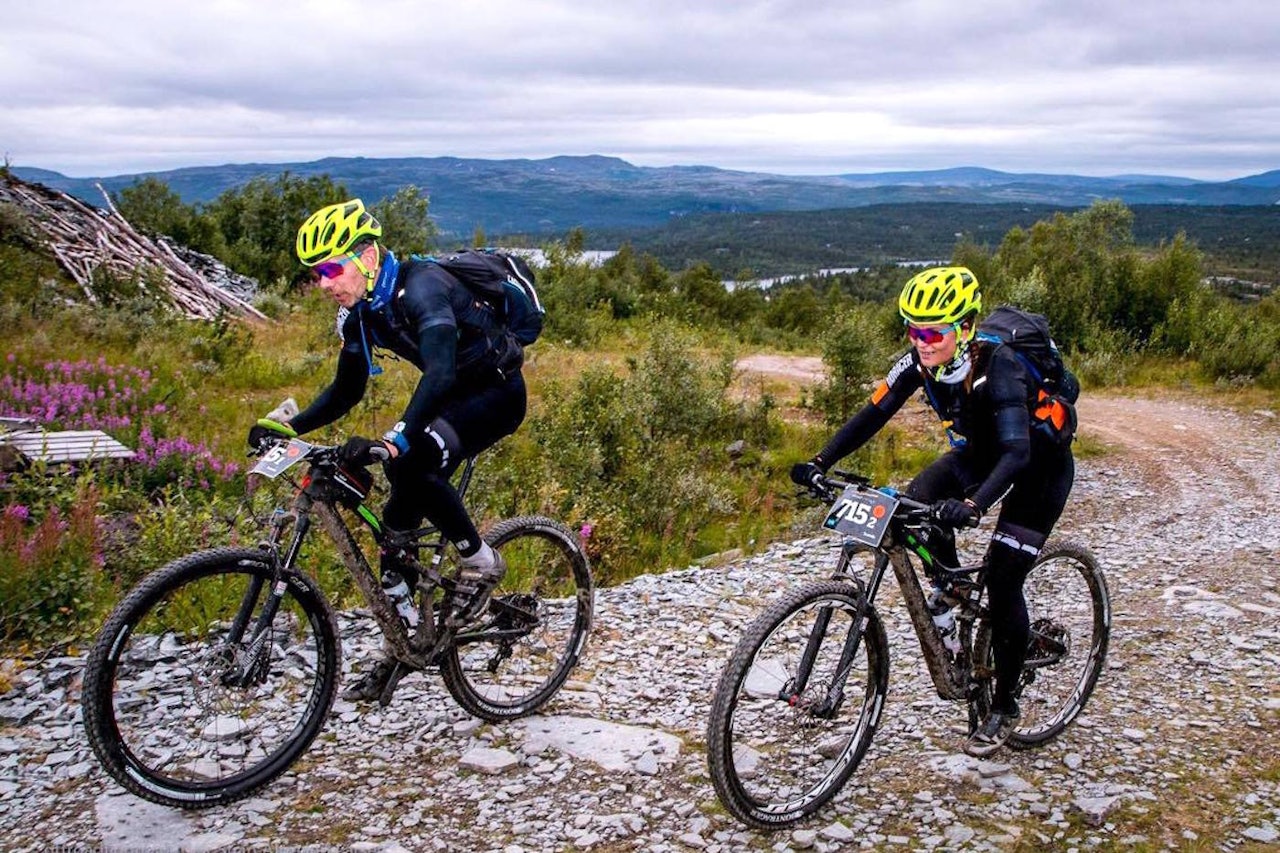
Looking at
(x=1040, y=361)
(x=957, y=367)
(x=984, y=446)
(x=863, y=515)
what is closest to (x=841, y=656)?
(x=863, y=515)

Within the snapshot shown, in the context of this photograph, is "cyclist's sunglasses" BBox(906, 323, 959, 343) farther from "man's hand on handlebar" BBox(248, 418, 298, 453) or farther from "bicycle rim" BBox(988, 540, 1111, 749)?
"man's hand on handlebar" BBox(248, 418, 298, 453)

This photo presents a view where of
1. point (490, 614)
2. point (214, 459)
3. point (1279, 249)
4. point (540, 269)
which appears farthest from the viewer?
point (1279, 249)

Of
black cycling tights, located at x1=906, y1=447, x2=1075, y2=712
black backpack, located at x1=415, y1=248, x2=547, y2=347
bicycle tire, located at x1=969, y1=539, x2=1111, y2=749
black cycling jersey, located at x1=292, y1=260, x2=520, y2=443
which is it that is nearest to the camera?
black cycling jersey, located at x1=292, y1=260, x2=520, y2=443

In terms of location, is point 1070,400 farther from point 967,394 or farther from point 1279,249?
point 1279,249

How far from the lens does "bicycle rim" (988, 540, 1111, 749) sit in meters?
5.16

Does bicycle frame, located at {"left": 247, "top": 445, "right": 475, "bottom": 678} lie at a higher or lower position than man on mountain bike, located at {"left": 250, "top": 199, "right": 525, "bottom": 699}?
lower

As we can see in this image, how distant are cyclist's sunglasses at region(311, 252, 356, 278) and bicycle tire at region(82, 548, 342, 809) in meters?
1.41

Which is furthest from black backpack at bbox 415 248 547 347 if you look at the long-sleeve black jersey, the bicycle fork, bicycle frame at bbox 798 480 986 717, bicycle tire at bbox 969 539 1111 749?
bicycle tire at bbox 969 539 1111 749

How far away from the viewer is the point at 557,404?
1112cm

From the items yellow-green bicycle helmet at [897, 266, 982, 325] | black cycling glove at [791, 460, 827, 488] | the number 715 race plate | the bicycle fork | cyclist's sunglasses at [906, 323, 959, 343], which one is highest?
yellow-green bicycle helmet at [897, 266, 982, 325]

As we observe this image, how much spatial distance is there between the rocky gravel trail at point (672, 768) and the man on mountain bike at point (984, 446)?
565mm

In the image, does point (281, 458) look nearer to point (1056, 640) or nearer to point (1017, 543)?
point (1017, 543)

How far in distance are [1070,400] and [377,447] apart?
→ 3.64 m

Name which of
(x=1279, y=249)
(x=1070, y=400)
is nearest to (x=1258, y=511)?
(x=1070, y=400)
